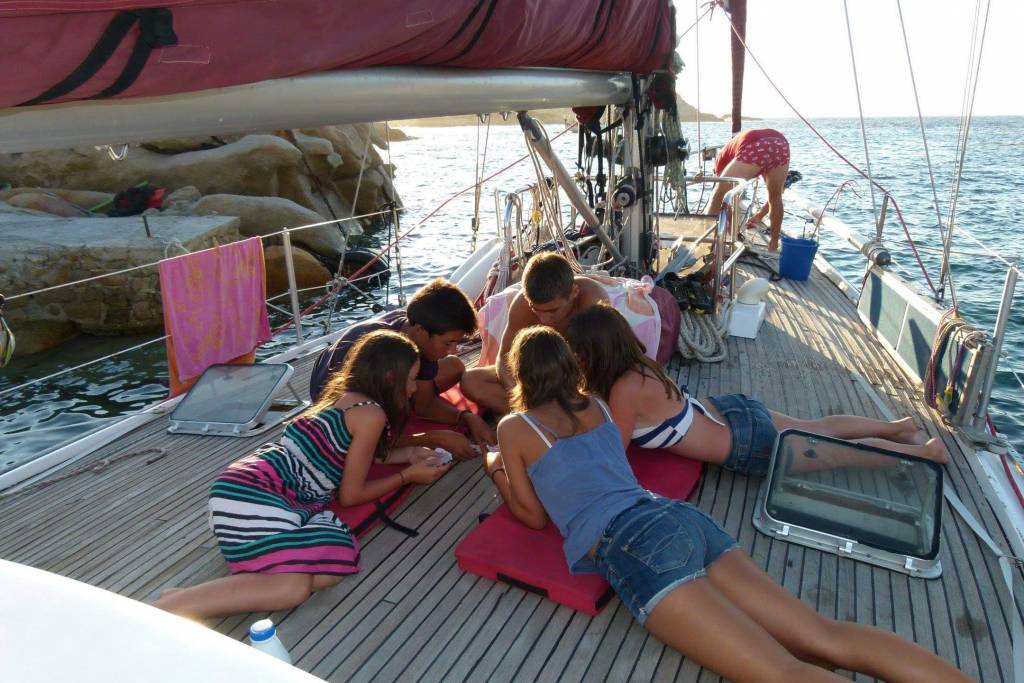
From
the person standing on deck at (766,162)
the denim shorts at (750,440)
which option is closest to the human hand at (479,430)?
the denim shorts at (750,440)

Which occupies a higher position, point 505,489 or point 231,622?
point 505,489

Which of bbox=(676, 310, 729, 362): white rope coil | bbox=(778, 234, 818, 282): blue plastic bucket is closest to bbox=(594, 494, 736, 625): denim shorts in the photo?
bbox=(676, 310, 729, 362): white rope coil

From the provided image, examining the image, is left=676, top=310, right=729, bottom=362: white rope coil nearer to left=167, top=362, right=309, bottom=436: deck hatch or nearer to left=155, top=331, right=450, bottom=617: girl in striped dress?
left=155, top=331, right=450, bottom=617: girl in striped dress

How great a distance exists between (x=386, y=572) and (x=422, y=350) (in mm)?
1081

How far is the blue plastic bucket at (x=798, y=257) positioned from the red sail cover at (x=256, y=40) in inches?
174

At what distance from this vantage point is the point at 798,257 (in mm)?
6559

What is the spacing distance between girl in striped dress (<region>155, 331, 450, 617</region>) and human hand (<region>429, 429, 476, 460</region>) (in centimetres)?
36

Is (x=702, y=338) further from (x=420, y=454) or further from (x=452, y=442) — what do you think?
(x=420, y=454)

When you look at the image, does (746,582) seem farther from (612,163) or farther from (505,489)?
(612,163)

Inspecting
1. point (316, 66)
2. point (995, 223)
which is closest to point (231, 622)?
point (316, 66)

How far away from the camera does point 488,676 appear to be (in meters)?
2.08

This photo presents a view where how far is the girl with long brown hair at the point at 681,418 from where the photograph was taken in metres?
2.74

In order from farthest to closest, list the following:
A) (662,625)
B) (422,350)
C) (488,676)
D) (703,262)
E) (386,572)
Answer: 1. (703,262)
2. (422,350)
3. (386,572)
4. (488,676)
5. (662,625)

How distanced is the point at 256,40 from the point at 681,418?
211cm
